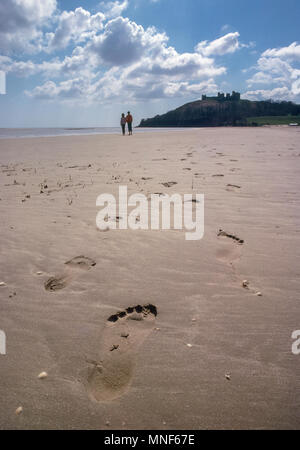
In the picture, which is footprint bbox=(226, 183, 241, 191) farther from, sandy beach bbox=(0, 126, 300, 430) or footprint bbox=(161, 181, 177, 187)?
footprint bbox=(161, 181, 177, 187)

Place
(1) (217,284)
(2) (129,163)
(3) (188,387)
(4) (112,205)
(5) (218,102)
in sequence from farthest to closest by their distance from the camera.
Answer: (5) (218,102) → (2) (129,163) → (4) (112,205) → (1) (217,284) → (3) (188,387)

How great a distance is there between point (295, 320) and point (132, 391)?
1229 millimetres

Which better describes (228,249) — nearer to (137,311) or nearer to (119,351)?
(137,311)

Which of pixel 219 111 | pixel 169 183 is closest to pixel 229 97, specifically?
pixel 219 111

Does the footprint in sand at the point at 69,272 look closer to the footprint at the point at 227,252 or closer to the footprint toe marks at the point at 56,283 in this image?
the footprint toe marks at the point at 56,283

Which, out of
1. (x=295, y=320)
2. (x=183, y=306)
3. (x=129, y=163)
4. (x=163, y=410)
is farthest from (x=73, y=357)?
(x=129, y=163)

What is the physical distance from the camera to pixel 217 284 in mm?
2158

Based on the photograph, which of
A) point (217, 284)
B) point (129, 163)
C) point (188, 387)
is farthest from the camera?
point (129, 163)

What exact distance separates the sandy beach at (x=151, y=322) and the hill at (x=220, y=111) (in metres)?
87.7

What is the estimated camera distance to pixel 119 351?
64.1 inches

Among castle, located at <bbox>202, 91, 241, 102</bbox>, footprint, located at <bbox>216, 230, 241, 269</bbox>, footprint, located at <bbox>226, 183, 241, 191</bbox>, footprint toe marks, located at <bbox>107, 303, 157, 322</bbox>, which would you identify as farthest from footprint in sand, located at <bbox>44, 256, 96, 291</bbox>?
castle, located at <bbox>202, 91, 241, 102</bbox>

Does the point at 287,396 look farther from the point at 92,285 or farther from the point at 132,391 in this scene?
the point at 92,285

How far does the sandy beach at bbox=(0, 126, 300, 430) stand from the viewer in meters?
1.32

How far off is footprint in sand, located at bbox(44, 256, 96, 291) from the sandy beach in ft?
0.04
